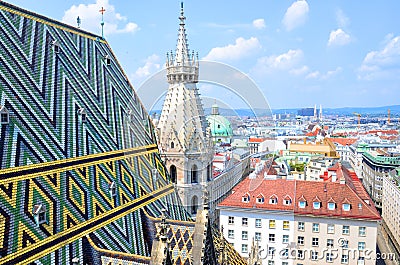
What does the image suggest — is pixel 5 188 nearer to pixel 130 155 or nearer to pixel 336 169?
pixel 130 155

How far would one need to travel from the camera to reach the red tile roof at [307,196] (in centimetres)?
3130

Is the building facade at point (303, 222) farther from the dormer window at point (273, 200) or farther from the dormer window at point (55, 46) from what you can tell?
the dormer window at point (55, 46)

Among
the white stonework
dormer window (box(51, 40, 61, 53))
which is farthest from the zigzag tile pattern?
the white stonework

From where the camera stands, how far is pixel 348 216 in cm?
3095

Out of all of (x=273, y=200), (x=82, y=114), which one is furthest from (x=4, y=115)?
(x=273, y=200)

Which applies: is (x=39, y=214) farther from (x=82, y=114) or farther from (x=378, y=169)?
(x=378, y=169)

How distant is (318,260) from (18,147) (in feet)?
90.6

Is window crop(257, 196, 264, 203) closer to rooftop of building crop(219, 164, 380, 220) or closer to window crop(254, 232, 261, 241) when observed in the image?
rooftop of building crop(219, 164, 380, 220)

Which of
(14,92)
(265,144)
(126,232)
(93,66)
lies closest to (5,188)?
(14,92)

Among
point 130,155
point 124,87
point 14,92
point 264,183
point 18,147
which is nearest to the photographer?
point 18,147

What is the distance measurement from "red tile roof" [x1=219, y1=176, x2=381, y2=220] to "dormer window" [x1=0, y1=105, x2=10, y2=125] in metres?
24.3

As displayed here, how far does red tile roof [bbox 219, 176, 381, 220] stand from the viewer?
31.3 metres

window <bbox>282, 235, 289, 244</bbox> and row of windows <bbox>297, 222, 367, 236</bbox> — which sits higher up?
row of windows <bbox>297, 222, 367, 236</bbox>

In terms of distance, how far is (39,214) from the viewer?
10555 millimetres
